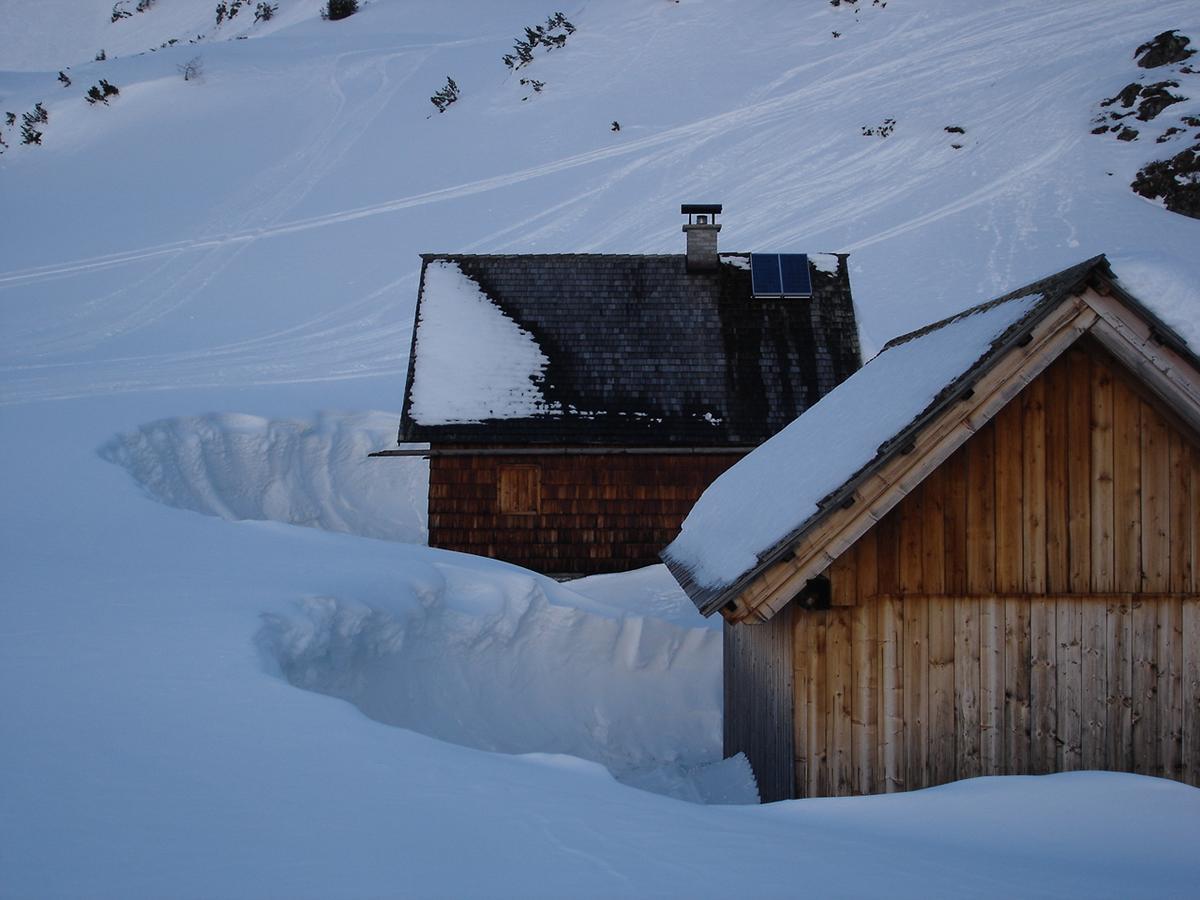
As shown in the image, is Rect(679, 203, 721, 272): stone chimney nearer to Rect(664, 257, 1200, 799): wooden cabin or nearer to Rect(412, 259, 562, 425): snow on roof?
Rect(412, 259, 562, 425): snow on roof

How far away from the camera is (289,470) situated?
22641 millimetres

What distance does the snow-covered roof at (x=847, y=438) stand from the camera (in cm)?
582

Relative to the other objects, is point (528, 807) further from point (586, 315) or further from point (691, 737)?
point (586, 315)

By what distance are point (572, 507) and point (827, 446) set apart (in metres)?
10.9

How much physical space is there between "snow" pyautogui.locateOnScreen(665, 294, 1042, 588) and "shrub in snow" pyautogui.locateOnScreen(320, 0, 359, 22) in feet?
219

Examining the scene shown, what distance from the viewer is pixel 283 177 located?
148 feet

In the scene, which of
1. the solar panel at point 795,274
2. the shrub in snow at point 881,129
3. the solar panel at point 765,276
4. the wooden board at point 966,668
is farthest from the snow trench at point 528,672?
the shrub in snow at point 881,129

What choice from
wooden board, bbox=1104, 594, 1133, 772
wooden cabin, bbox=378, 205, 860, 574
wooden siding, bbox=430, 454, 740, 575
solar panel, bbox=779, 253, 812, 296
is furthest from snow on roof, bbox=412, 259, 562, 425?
wooden board, bbox=1104, 594, 1133, 772

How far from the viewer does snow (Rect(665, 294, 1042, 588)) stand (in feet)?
20.1

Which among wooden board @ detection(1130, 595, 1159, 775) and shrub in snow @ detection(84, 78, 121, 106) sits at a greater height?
shrub in snow @ detection(84, 78, 121, 106)

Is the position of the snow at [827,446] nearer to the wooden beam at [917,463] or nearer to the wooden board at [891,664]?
the wooden beam at [917,463]

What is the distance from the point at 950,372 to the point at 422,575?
711cm

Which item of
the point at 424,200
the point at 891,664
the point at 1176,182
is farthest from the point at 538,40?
the point at 891,664

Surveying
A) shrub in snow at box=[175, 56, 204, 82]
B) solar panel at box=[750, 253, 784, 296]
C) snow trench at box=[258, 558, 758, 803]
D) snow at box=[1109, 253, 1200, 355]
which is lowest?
snow trench at box=[258, 558, 758, 803]
